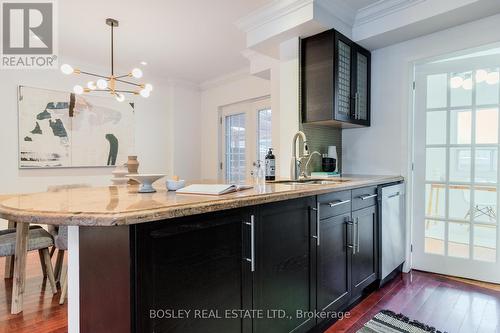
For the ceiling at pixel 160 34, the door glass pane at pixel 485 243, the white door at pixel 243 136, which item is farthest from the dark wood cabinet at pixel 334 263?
the white door at pixel 243 136

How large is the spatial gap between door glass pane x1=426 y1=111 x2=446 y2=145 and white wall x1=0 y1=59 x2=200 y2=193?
3.93m

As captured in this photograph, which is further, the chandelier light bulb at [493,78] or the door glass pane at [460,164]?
the door glass pane at [460,164]

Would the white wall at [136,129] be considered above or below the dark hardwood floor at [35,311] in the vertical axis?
above

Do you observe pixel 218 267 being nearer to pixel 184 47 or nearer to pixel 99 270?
pixel 99 270

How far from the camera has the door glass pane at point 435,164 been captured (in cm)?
288

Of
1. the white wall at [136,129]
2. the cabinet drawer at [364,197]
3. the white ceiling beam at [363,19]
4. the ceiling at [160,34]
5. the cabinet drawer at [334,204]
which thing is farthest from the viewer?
the white wall at [136,129]

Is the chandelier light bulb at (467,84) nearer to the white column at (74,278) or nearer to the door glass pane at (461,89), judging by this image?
the door glass pane at (461,89)

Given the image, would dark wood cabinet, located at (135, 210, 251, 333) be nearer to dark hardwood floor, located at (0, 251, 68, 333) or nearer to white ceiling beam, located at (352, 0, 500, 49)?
dark hardwood floor, located at (0, 251, 68, 333)

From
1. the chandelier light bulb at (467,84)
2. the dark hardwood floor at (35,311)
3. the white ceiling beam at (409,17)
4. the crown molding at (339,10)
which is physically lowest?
the dark hardwood floor at (35,311)

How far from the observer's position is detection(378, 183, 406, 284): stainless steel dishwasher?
2.53 m

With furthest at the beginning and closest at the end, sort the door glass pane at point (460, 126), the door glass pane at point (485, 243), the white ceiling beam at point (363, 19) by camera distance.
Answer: the door glass pane at point (460, 126)
the door glass pane at point (485, 243)
the white ceiling beam at point (363, 19)

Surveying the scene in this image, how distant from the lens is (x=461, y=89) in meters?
2.78

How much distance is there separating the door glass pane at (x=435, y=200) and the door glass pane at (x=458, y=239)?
0.14m

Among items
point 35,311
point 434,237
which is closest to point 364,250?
point 434,237
